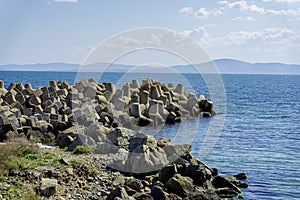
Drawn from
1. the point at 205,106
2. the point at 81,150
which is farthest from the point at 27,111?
the point at 205,106

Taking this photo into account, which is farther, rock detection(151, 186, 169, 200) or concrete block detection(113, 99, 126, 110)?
concrete block detection(113, 99, 126, 110)

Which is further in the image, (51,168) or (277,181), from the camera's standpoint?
Answer: (277,181)

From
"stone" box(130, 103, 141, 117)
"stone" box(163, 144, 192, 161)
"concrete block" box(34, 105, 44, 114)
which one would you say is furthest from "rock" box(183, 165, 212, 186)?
"stone" box(130, 103, 141, 117)

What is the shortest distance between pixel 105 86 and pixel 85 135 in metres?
19.9

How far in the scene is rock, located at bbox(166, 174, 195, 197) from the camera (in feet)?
49.7

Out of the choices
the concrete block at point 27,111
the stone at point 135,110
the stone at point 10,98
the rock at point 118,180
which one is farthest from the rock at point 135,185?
the stone at point 10,98

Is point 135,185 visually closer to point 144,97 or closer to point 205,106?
point 144,97

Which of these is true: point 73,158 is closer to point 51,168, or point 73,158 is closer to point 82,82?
point 51,168

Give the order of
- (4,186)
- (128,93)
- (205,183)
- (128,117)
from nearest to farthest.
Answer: (4,186)
(205,183)
(128,117)
(128,93)

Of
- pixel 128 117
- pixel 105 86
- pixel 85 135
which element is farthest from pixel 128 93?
pixel 85 135

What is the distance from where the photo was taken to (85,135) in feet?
66.0

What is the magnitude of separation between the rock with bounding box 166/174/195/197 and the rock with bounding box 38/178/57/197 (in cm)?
368

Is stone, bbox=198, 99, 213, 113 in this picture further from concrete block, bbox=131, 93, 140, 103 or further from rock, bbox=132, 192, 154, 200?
rock, bbox=132, 192, 154, 200

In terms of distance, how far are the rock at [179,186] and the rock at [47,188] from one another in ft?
12.1
